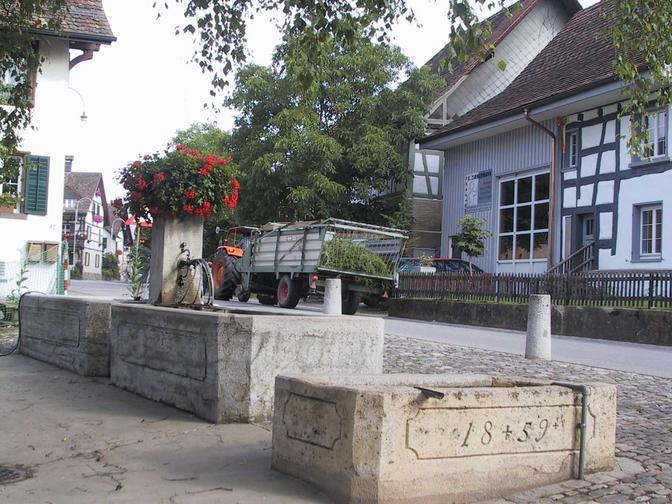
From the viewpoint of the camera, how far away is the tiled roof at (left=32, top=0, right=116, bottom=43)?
1886 cm

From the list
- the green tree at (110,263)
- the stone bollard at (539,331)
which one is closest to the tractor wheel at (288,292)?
the stone bollard at (539,331)

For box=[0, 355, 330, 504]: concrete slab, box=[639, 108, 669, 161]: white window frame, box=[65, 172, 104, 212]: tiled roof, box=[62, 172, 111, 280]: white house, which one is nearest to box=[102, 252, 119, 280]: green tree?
box=[62, 172, 111, 280]: white house

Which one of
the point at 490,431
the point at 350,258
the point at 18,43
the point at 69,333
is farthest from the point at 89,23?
the point at 490,431

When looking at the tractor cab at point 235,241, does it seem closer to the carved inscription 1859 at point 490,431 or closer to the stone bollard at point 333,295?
the stone bollard at point 333,295

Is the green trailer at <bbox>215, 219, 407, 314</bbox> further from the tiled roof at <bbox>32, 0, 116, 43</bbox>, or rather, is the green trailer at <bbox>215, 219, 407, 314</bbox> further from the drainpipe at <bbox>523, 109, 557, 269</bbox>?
the tiled roof at <bbox>32, 0, 116, 43</bbox>

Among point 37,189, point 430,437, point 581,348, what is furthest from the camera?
point 37,189

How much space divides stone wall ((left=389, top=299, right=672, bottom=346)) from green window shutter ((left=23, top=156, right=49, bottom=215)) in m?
10.5

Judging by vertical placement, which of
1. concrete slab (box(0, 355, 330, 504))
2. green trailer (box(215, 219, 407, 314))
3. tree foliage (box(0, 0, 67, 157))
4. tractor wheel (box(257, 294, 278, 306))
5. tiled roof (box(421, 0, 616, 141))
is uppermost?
tiled roof (box(421, 0, 616, 141))

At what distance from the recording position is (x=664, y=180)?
57.3ft

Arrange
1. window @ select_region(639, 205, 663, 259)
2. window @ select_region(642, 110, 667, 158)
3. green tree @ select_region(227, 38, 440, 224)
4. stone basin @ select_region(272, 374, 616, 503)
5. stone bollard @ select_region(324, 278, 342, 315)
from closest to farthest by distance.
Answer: stone basin @ select_region(272, 374, 616, 503)
stone bollard @ select_region(324, 278, 342, 315)
window @ select_region(642, 110, 667, 158)
window @ select_region(639, 205, 663, 259)
green tree @ select_region(227, 38, 440, 224)

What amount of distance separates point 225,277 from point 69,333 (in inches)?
581

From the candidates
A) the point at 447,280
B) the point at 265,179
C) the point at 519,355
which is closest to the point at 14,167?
the point at 519,355

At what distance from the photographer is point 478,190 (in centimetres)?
2505

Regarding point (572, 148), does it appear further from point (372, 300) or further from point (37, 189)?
point (37, 189)
